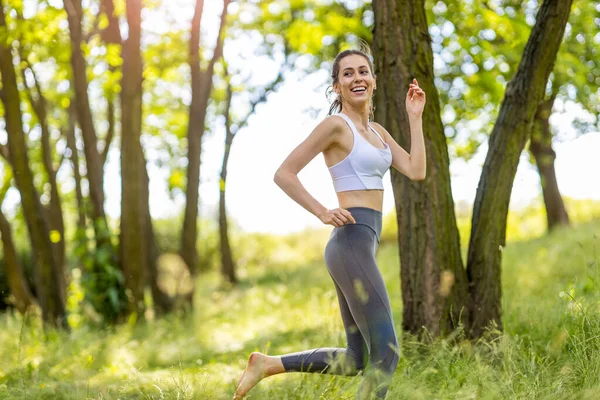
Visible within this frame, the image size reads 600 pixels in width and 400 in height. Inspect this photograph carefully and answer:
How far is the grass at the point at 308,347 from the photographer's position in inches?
156

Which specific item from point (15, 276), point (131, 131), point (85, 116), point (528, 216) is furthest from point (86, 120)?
point (528, 216)

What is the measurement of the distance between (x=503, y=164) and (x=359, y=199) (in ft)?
7.68

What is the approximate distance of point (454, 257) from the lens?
5.45 meters

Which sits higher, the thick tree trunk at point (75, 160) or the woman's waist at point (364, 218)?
the thick tree trunk at point (75, 160)

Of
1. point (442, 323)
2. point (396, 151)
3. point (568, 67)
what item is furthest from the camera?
point (568, 67)

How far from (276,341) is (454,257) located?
276 cm

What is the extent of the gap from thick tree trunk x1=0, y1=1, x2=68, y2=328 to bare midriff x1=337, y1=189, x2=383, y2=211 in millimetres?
5946

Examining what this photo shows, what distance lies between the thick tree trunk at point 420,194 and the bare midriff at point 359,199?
180cm

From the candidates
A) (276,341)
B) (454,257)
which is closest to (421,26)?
(454,257)

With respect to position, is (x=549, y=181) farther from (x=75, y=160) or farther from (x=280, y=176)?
(x=280, y=176)

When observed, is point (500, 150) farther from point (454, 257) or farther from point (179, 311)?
point (179, 311)

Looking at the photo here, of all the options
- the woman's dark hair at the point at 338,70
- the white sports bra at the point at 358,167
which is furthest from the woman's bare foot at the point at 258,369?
the woman's dark hair at the point at 338,70

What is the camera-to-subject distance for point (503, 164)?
5.56 m

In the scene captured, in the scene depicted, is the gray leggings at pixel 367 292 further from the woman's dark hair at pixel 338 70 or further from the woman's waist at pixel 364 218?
the woman's dark hair at pixel 338 70
